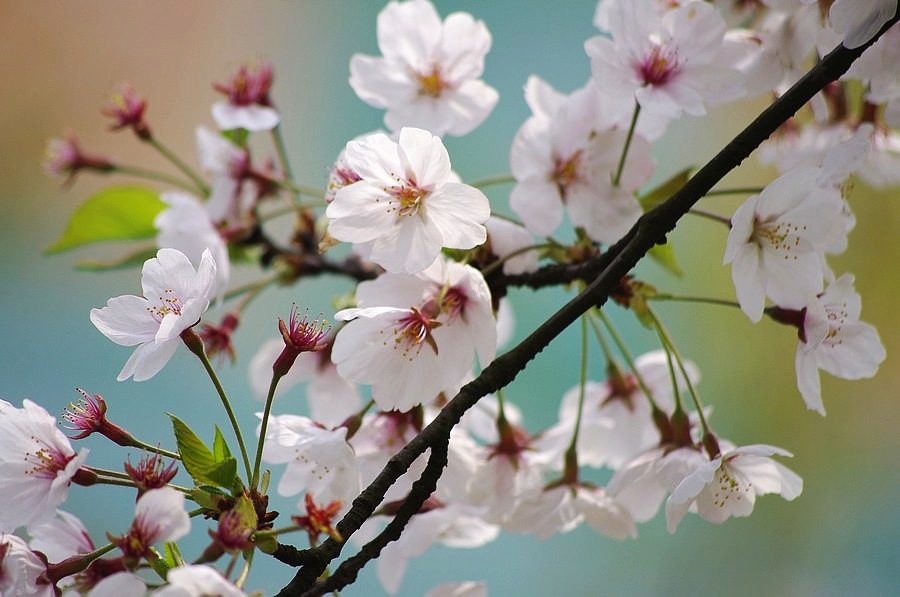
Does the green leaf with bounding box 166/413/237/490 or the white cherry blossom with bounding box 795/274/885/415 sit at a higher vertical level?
the white cherry blossom with bounding box 795/274/885/415

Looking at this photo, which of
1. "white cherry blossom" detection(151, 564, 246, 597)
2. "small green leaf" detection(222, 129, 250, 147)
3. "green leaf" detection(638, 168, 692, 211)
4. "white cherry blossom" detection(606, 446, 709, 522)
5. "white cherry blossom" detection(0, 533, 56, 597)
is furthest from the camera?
"small green leaf" detection(222, 129, 250, 147)

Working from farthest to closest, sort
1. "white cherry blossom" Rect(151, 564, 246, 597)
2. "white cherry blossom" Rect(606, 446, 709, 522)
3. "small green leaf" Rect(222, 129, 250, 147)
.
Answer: "small green leaf" Rect(222, 129, 250, 147), "white cherry blossom" Rect(606, 446, 709, 522), "white cherry blossom" Rect(151, 564, 246, 597)

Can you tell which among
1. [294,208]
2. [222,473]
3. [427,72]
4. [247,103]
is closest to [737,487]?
[222,473]

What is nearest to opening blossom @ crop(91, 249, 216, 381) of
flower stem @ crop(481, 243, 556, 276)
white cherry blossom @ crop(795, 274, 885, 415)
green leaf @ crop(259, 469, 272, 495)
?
green leaf @ crop(259, 469, 272, 495)

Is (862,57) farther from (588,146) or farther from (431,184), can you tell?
(431,184)

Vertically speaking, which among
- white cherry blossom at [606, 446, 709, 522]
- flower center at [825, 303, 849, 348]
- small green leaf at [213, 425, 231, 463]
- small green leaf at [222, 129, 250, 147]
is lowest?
small green leaf at [213, 425, 231, 463]

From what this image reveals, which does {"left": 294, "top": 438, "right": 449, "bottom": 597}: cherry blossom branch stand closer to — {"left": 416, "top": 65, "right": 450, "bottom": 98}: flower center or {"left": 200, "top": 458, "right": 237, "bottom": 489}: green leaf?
{"left": 200, "top": 458, "right": 237, "bottom": 489}: green leaf

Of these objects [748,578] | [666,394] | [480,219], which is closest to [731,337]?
[748,578]
